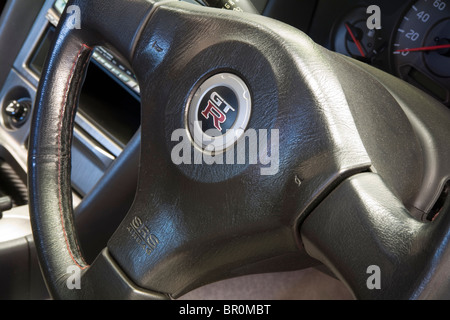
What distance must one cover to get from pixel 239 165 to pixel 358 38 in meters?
0.75

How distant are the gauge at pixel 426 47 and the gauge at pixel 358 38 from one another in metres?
0.04

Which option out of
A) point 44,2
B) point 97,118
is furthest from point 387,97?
point 44,2

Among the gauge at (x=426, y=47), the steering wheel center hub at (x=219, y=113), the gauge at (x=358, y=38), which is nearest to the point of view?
the steering wheel center hub at (x=219, y=113)

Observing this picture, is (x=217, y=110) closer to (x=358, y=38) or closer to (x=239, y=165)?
(x=239, y=165)

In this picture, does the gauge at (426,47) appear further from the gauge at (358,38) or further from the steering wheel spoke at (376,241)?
the steering wheel spoke at (376,241)

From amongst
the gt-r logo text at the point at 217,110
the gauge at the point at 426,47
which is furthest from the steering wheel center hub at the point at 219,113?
the gauge at the point at 426,47

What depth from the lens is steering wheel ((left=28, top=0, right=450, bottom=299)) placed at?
0.55 metres

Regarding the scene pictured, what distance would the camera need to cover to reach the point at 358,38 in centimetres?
126

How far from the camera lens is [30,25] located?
146 cm

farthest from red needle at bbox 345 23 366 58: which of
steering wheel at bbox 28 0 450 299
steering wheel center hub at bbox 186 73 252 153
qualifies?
steering wheel center hub at bbox 186 73 252 153

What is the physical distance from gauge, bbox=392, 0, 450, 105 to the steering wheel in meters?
0.38

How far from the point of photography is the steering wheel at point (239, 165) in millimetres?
548

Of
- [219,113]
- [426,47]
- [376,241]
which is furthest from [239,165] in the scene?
[426,47]
